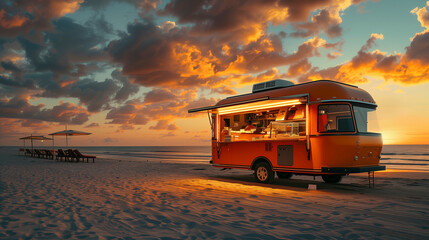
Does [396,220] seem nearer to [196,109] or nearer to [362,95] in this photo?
[362,95]

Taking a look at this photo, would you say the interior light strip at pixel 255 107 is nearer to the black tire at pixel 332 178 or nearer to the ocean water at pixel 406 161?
the black tire at pixel 332 178


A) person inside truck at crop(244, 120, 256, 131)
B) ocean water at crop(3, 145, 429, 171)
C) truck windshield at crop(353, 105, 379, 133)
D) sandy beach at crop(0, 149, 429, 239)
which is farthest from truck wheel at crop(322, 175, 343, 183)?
ocean water at crop(3, 145, 429, 171)

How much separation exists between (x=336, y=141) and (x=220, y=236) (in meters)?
5.73

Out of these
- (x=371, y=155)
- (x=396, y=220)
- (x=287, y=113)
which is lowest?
(x=396, y=220)

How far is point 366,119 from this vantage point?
9.73 meters

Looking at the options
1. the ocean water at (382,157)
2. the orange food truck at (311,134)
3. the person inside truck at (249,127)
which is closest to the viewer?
the orange food truck at (311,134)

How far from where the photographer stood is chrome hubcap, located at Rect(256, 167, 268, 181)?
11.0 metres

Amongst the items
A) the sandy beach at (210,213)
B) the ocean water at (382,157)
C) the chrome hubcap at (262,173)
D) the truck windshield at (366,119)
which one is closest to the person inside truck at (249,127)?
the chrome hubcap at (262,173)

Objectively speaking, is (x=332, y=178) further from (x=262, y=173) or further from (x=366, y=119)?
(x=366, y=119)

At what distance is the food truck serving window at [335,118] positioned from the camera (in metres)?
9.21

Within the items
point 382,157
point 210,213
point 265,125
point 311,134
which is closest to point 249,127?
point 265,125

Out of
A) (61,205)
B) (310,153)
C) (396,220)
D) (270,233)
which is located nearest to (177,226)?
(270,233)

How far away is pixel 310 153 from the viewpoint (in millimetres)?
9477

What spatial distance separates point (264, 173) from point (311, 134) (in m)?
2.49
